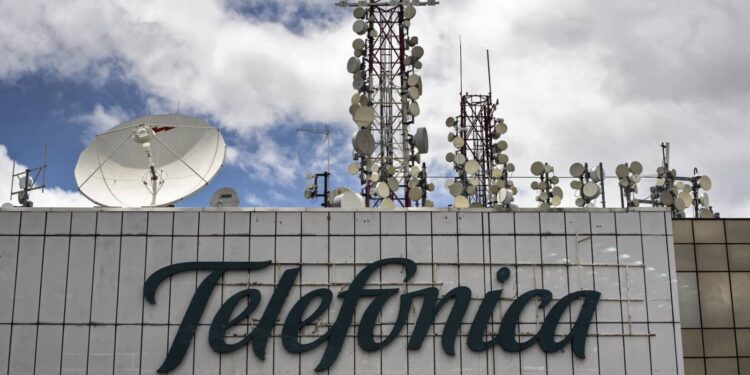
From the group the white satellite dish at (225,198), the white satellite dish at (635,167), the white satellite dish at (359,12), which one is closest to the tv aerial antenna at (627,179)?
the white satellite dish at (635,167)

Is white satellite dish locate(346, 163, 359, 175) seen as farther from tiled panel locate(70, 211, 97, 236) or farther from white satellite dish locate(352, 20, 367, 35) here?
tiled panel locate(70, 211, 97, 236)

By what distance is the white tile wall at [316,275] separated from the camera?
2075 cm

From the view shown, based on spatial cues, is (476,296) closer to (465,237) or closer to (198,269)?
(465,237)

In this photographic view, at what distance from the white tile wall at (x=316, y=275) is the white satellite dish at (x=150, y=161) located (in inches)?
69.9

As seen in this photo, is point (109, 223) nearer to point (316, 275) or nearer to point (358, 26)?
point (316, 275)

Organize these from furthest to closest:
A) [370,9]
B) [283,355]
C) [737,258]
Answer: [370,9] → [737,258] → [283,355]

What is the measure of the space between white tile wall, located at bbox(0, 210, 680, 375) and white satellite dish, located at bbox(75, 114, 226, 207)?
1.77 metres

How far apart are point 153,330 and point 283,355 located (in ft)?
11.9

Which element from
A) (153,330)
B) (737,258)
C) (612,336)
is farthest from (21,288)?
(737,258)

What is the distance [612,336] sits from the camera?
21141 mm

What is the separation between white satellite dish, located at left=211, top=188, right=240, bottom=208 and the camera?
24.1m

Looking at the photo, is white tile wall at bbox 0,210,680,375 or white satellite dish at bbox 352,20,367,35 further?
white satellite dish at bbox 352,20,367,35

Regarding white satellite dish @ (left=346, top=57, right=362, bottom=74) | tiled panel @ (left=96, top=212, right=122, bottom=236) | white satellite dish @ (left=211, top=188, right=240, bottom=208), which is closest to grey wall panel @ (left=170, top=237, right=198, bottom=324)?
tiled panel @ (left=96, top=212, right=122, bottom=236)

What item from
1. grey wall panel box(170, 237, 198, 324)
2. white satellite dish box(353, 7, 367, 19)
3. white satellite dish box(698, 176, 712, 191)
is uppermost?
white satellite dish box(353, 7, 367, 19)
